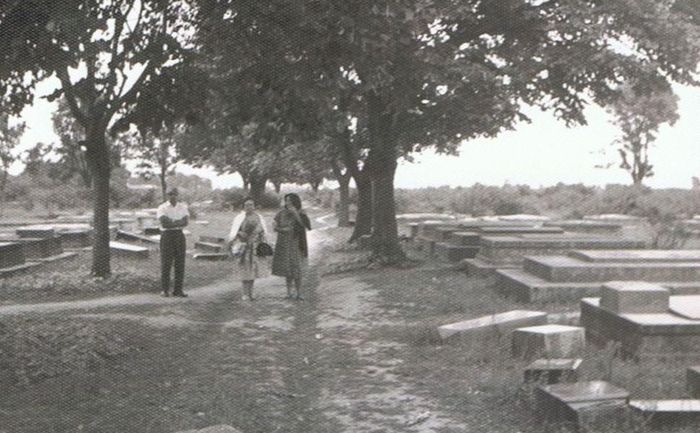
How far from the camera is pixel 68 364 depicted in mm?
7242

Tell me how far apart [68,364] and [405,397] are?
3232mm

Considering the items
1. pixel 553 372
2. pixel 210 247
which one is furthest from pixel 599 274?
pixel 210 247

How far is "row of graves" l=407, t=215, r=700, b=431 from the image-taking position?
5312mm

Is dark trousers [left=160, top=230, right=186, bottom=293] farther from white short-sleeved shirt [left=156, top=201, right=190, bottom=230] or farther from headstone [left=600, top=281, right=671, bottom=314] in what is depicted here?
headstone [left=600, top=281, right=671, bottom=314]

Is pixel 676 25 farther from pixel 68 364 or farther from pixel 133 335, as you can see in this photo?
pixel 68 364

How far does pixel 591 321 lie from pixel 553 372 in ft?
8.36

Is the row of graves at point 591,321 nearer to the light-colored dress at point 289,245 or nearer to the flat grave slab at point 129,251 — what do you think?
the light-colored dress at point 289,245

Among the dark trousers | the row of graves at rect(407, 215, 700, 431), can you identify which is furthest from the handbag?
the row of graves at rect(407, 215, 700, 431)

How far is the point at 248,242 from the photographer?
1280 centimetres

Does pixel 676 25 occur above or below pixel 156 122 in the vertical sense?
above

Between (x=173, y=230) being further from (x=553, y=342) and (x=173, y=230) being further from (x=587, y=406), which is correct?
(x=587, y=406)

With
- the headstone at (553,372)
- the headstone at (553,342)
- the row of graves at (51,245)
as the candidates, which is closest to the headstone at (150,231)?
the row of graves at (51,245)

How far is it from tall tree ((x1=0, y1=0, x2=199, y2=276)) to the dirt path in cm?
280

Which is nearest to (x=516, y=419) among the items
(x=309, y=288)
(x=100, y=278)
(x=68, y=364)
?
(x=68, y=364)
